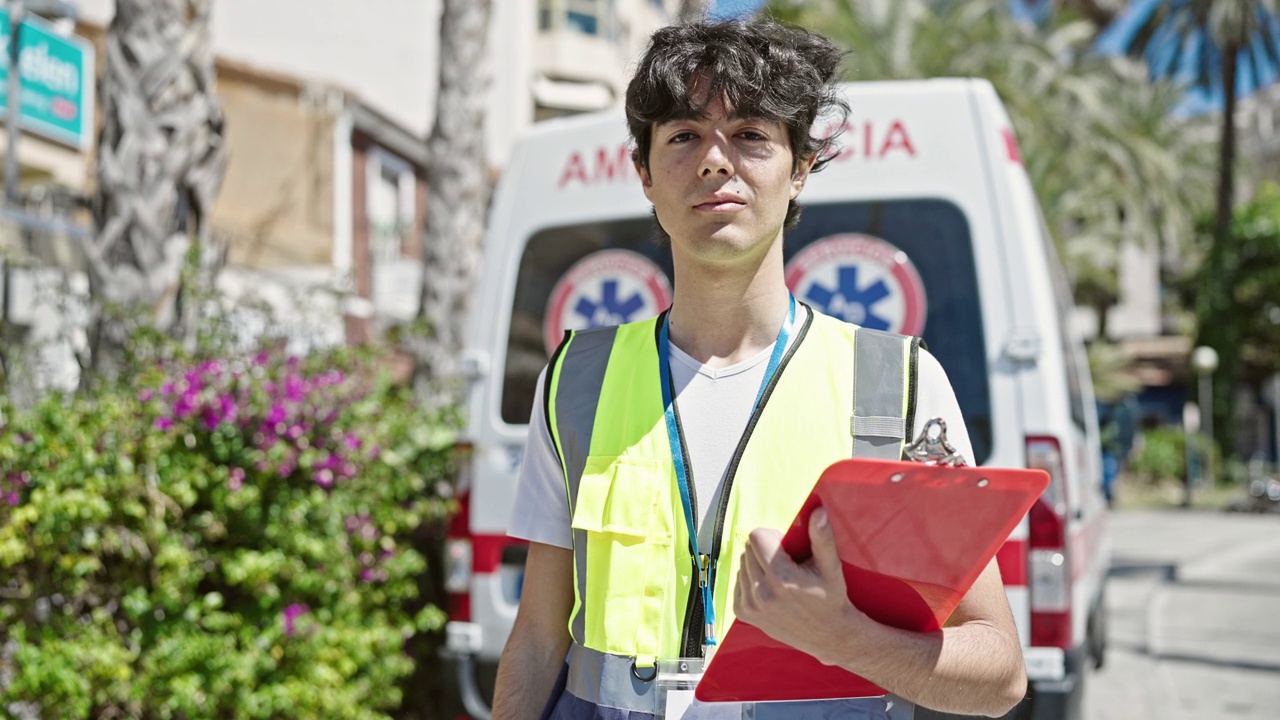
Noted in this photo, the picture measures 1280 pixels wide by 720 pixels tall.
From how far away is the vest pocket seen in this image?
5.66 ft

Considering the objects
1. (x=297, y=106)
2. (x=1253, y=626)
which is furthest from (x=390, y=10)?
(x=1253, y=626)

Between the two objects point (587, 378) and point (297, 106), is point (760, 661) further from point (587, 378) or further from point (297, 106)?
point (297, 106)

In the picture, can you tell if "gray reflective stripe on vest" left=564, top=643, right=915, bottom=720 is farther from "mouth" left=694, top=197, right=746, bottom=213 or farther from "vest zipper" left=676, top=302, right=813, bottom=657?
"mouth" left=694, top=197, right=746, bottom=213

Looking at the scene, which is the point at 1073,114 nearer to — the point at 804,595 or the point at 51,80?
the point at 51,80

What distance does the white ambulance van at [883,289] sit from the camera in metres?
3.65


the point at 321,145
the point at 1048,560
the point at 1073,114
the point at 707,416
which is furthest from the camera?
the point at 1073,114

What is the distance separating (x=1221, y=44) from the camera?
106 ft

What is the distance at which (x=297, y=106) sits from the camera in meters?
16.4

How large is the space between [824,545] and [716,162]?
601 millimetres

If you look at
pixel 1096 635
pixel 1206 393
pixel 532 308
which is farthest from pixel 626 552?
pixel 1206 393

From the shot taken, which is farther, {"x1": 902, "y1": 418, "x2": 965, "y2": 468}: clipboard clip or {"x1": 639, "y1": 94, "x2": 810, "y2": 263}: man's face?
{"x1": 639, "y1": 94, "x2": 810, "y2": 263}: man's face

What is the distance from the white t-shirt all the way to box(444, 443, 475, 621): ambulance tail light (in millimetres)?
2459

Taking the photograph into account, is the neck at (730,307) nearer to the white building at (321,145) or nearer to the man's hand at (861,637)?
the man's hand at (861,637)

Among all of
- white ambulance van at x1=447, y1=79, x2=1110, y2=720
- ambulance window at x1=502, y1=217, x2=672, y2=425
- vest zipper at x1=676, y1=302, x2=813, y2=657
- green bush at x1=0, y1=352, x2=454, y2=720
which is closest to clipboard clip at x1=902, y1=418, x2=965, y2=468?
vest zipper at x1=676, y1=302, x2=813, y2=657
